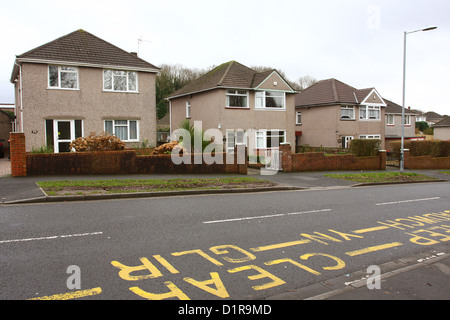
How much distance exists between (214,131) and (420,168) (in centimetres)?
1598

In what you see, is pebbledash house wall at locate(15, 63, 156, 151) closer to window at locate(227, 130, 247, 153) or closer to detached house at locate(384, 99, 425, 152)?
window at locate(227, 130, 247, 153)

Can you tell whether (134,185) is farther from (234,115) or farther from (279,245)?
(234,115)

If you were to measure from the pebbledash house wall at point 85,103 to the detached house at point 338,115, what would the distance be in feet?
63.9

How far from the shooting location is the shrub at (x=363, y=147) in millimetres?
24078

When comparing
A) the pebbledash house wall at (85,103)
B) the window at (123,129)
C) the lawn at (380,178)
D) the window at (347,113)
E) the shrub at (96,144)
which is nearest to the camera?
the shrub at (96,144)

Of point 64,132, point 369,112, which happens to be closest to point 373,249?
point 64,132

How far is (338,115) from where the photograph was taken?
35.3m

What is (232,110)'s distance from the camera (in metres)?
27.0

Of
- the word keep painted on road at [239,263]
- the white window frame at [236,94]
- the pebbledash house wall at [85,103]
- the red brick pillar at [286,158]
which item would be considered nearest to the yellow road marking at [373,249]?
the word keep painted on road at [239,263]

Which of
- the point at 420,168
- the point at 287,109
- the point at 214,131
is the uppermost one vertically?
the point at 287,109

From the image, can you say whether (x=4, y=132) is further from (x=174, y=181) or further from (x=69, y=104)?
(x=174, y=181)

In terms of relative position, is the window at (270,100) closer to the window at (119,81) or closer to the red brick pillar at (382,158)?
the red brick pillar at (382,158)
